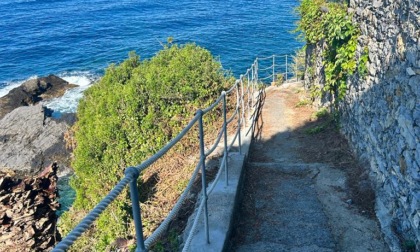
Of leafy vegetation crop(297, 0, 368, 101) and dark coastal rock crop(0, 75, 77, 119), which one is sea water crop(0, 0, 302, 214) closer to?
dark coastal rock crop(0, 75, 77, 119)

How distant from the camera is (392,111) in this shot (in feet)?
15.5

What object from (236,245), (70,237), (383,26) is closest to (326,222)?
(236,245)

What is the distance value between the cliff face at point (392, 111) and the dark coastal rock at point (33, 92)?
20.7 meters

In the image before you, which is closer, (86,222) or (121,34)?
(86,222)

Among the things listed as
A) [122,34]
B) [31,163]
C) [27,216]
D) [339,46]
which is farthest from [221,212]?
[122,34]

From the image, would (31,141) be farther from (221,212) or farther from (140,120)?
(221,212)

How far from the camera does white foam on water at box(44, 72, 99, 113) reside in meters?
23.0

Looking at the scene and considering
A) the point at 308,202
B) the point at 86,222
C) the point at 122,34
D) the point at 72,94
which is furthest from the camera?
the point at 122,34

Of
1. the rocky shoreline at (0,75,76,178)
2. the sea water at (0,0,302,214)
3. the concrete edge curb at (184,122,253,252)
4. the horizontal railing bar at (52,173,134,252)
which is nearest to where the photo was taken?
the horizontal railing bar at (52,173,134,252)

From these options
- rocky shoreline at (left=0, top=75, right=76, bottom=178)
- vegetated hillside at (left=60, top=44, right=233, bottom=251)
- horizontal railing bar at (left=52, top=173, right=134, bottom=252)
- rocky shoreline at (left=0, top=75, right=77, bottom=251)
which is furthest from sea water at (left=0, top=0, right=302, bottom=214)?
horizontal railing bar at (left=52, top=173, right=134, bottom=252)

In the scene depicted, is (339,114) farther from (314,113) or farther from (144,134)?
(144,134)

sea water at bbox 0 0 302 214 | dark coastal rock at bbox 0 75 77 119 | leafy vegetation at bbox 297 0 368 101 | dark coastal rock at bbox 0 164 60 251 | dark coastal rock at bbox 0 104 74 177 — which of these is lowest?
dark coastal rock at bbox 0 104 74 177

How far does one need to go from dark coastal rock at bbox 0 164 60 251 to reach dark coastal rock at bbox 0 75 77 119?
13946 millimetres

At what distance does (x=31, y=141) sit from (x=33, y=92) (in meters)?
7.22
